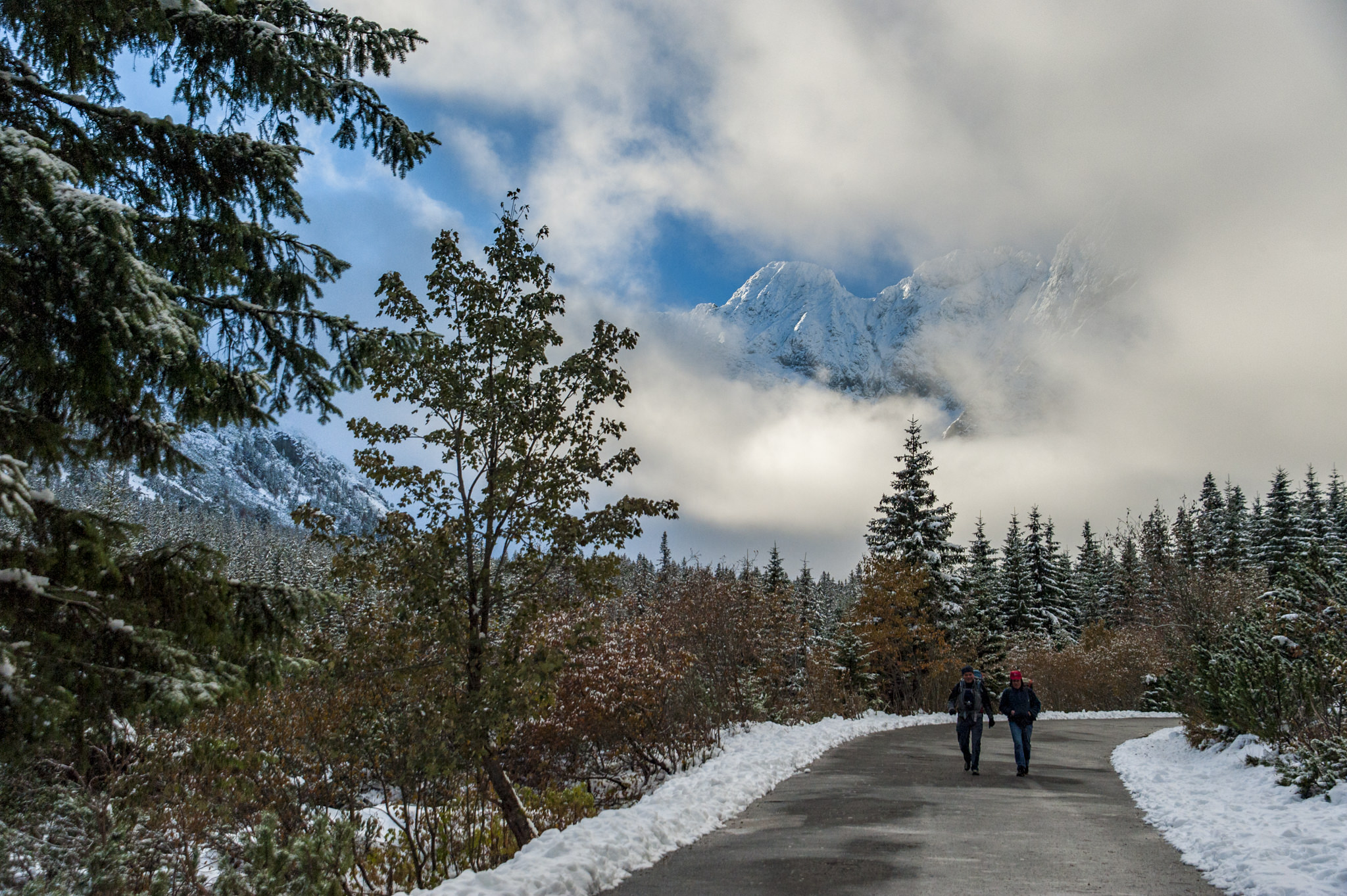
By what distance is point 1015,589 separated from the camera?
55156 mm

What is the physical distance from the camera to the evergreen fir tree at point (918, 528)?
34.9 m

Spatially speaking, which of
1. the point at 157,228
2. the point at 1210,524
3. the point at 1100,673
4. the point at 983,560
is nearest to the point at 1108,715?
the point at 1100,673

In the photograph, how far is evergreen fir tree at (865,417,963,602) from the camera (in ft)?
115

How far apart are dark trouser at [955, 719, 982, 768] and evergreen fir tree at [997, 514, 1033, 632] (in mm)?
42978

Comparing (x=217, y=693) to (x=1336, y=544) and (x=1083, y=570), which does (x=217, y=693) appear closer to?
(x=1336, y=544)

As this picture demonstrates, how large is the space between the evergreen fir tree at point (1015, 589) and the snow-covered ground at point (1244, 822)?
141ft

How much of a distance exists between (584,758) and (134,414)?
488 inches

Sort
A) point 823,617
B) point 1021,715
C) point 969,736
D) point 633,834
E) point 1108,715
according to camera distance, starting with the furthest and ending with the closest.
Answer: point 823,617 → point 1108,715 → point 969,736 → point 1021,715 → point 633,834

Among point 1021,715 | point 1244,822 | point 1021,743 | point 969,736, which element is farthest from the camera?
point 969,736

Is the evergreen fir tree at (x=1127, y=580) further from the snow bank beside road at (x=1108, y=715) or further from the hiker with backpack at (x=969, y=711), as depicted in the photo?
the hiker with backpack at (x=969, y=711)

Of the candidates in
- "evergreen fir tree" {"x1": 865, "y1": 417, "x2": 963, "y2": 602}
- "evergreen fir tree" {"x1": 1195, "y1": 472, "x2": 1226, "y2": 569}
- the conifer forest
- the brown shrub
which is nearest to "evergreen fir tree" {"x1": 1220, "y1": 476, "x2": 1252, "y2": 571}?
"evergreen fir tree" {"x1": 1195, "y1": 472, "x2": 1226, "y2": 569}

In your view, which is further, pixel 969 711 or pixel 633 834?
pixel 969 711

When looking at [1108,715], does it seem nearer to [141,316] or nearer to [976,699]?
[976,699]

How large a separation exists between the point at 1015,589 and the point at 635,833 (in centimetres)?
5339
